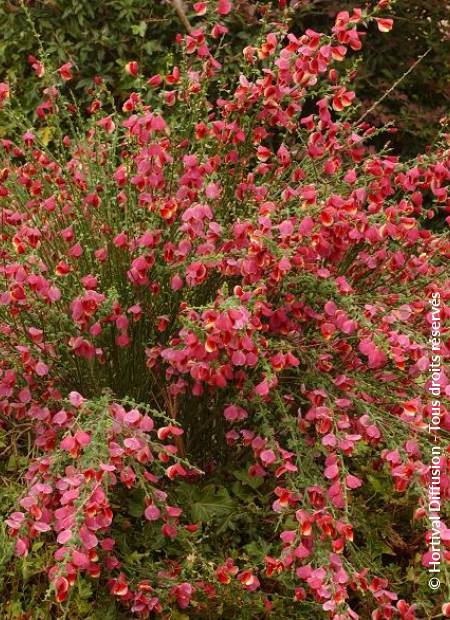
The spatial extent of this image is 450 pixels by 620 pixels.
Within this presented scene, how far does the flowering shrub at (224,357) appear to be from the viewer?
6.56ft

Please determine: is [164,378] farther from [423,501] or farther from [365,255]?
[423,501]

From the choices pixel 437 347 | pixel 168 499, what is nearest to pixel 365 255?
pixel 437 347

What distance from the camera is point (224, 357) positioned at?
2.12 metres

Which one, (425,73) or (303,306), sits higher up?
(303,306)

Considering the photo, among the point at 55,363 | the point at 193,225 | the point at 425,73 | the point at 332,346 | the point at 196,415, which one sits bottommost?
the point at 425,73

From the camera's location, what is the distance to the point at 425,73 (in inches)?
192

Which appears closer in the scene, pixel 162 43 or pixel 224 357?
pixel 224 357

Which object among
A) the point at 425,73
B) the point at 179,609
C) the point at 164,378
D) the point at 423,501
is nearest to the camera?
the point at 423,501

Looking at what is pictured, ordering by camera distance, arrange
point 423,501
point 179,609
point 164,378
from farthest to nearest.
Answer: point 164,378
point 179,609
point 423,501

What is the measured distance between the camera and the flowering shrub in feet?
6.56

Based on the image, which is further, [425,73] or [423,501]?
[425,73]

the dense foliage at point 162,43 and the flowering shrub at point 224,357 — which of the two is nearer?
the flowering shrub at point 224,357

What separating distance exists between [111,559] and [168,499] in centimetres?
31

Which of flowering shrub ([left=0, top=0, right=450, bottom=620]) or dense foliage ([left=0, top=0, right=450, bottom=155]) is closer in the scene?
flowering shrub ([left=0, top=0, right=450, bottom=620])
